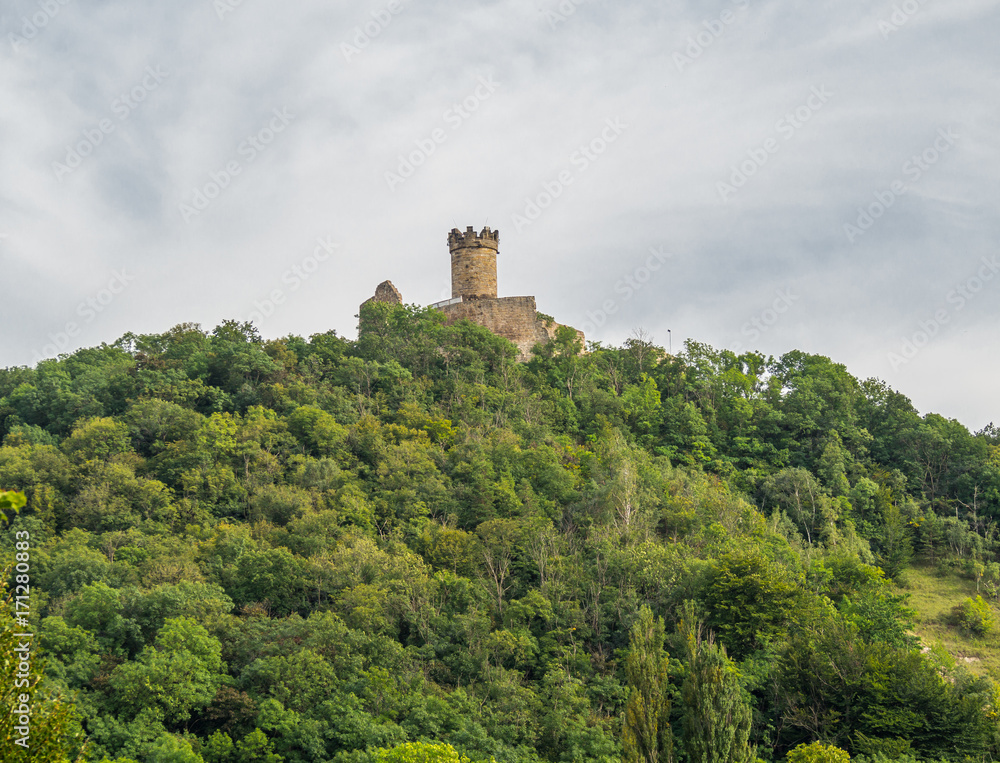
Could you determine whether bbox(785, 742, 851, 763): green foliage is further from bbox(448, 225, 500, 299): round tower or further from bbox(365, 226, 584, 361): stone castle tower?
bbox(448, 225, 500, 299): round tower

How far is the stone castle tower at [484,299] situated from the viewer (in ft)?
171

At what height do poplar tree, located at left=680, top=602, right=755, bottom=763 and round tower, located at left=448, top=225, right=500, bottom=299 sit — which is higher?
round tower, located at left=448, top=225, right=500, bottom=299

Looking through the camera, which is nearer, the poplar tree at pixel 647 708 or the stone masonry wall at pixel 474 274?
the poplar tree at pixel 647 708

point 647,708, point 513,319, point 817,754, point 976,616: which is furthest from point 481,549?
point 976,616

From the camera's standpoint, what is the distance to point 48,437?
41.8m

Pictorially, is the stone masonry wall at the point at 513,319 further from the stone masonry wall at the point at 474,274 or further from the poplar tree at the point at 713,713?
the poplar tree at the point at 713,713

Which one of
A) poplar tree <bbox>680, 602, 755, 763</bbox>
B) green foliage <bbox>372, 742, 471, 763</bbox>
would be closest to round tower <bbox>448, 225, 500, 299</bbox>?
poplar tree <bbox>680, 602, 755, 763</bbox>

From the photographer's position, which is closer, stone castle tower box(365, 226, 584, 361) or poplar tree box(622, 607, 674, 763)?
poplar tree box(622, 607, 674, 763)

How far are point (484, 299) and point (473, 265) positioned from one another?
2.25 meters

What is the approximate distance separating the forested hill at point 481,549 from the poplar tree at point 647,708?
8cm

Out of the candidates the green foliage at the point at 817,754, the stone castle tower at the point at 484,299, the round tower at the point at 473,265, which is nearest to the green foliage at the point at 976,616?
the green foliage at the point at 817,754

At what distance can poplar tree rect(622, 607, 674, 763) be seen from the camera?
2511 cm

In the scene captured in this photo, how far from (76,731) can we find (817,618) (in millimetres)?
22450

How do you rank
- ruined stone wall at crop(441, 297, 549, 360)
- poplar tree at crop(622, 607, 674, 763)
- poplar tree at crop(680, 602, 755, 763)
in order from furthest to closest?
ruined stone wall at crop(441, 297, 549, 360) < poplar tree at crop(622, 607, 674, 763) < poplar tree at crop(680, 602, 755, 763)
